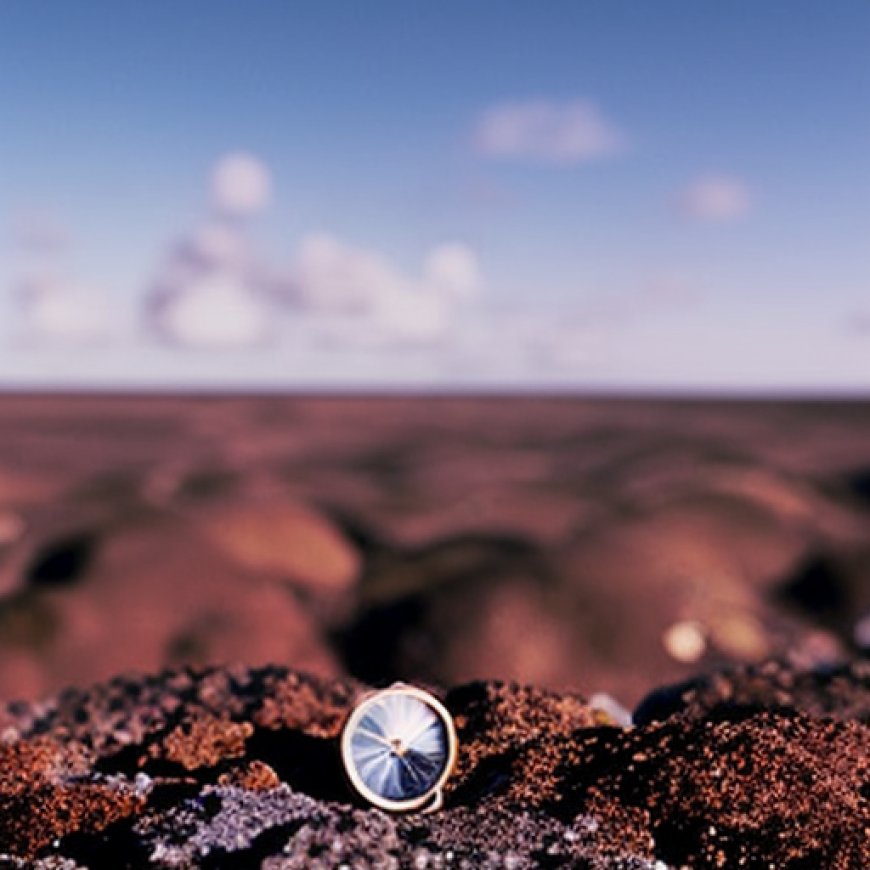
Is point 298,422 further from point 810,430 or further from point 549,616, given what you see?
point 549,616

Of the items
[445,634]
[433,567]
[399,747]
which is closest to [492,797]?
[399,747]

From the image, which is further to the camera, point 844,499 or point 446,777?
point 844,499

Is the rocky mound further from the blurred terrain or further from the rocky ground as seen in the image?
the blurred terrain

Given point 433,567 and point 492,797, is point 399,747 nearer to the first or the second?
point 492,797

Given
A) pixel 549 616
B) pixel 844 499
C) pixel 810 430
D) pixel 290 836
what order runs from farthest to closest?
1. pixel 810 430
2. pixel 844 499
3. pixel 549 616
4. pixel 290 836

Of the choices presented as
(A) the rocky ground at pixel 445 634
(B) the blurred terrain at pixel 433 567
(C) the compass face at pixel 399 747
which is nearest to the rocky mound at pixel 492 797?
(A) the rocky ground at pixel 445 634

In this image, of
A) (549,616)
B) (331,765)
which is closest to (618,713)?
(331,765)

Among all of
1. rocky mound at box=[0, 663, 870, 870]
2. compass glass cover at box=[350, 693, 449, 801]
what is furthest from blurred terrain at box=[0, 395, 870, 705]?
compass glass cover at box=[350, 693, 449, 801]
